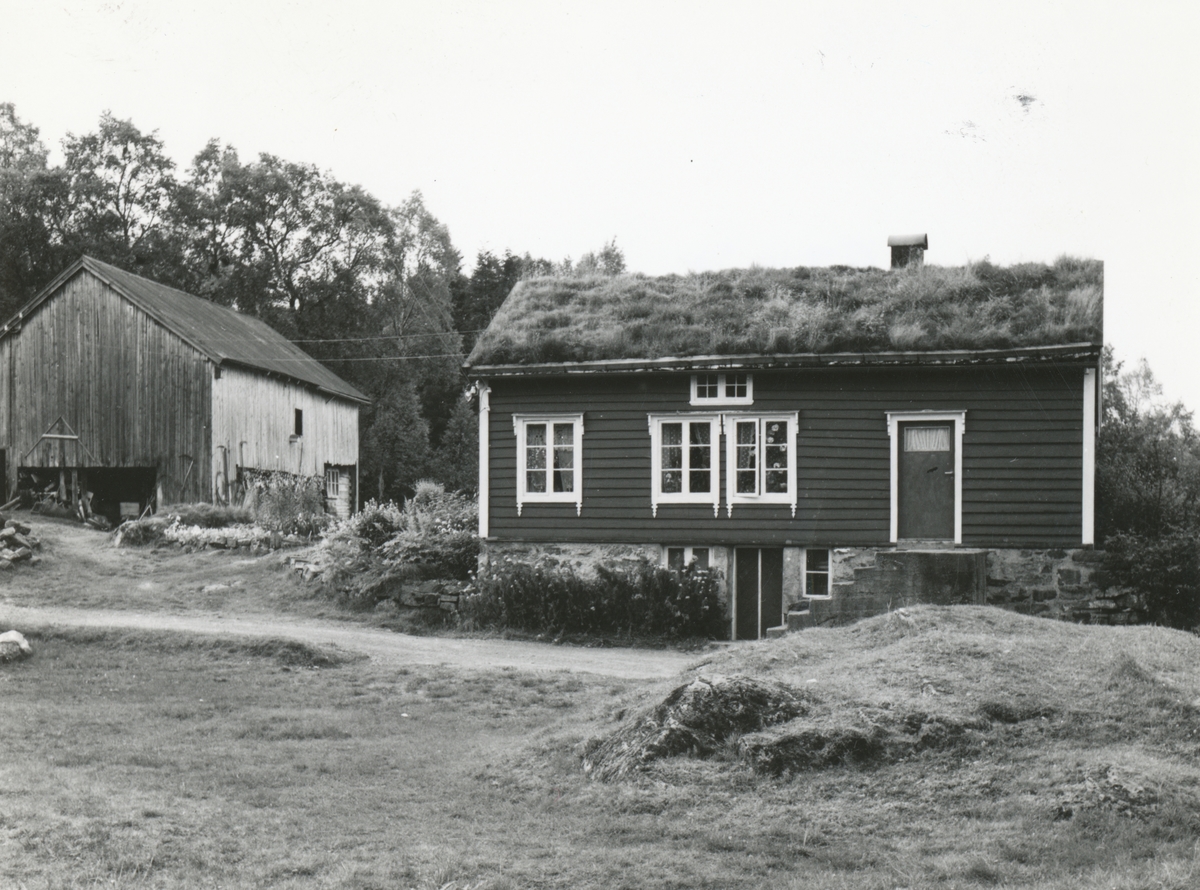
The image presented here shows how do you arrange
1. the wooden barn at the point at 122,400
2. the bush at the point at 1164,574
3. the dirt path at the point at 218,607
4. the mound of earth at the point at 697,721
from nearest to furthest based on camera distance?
1. the mound of earth at the point at 697,721
2. the dirt path at the point at 218,607
3. the bush at the point at 1164,574
4. the wooden barn at the point at 122,400

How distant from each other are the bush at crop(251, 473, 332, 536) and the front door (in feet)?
36.8

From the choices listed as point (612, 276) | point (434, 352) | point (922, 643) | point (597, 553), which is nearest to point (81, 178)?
point (434, 352)

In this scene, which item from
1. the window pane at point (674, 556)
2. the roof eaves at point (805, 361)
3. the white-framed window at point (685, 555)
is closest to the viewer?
the roof eaves at point (805, 361)

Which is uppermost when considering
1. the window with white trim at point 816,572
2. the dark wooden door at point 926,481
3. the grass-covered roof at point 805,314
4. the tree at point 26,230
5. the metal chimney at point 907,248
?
the tree at point 26,230

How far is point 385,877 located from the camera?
6.91 m

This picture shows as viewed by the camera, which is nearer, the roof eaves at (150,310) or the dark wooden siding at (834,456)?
the dark wooden siding at (834,456)

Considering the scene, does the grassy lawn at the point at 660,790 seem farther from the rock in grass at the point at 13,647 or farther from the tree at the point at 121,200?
the tree at the point at 121,200

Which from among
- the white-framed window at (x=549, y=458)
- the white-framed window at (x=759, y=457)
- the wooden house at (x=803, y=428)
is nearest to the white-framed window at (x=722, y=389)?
the wooden house at (x=803, y=428)

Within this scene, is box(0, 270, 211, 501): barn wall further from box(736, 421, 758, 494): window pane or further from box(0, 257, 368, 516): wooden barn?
box(736, 421, 758, 494): window pane

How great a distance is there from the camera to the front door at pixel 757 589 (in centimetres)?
2147

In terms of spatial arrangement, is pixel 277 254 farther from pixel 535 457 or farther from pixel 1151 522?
pixel 1151 522

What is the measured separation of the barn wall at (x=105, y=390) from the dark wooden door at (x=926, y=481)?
69.7 ft

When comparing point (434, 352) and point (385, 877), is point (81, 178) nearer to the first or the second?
point (434, 352)

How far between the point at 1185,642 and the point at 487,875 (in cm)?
808
